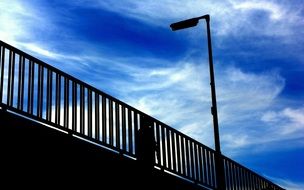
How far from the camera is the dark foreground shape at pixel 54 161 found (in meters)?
11.5

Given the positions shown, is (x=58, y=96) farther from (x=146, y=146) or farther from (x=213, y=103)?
(x=213, y=103)

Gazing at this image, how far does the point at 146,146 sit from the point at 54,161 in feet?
13.9

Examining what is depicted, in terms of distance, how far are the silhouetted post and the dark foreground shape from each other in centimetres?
37

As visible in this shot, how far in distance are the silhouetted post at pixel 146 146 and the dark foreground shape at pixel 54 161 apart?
37 cm

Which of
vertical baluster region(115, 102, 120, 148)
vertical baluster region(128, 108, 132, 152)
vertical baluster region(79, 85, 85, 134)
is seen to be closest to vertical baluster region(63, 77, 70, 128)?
vertical baluster region(79, 85, 85, 134)

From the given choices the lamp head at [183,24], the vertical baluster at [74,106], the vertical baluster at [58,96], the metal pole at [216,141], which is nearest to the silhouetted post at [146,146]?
the vertical baluster at [74,106]

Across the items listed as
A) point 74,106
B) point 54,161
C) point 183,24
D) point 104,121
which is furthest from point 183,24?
point 54,161

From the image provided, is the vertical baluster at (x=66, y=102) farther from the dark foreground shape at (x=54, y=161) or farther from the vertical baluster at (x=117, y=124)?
the vertical baluster at (x=117, y=124)

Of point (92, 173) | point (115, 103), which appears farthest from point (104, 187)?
point (115, 103)

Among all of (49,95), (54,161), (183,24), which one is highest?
(183,24)

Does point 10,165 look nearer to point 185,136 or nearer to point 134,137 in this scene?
point 134,137

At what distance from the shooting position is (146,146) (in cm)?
1625

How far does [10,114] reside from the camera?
11734 millimetres

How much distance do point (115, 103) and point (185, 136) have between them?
412cm
